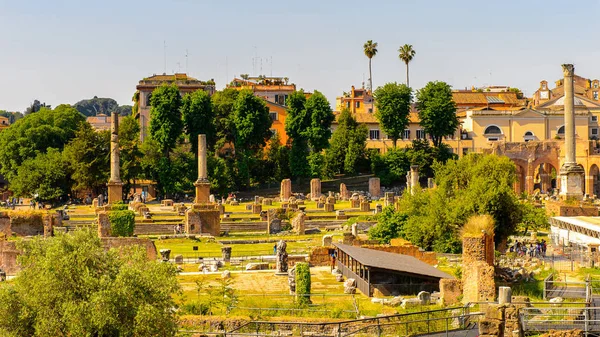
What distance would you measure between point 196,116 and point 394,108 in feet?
54.6

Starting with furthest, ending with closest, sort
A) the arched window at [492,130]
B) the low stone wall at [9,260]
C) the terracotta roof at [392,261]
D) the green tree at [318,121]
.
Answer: the arched window at [492,130] → the green tree at [318,121] → the low stone wall at [9,260] → the terracotta roof at [392,261]

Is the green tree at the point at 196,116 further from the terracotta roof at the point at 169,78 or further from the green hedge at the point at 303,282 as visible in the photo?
the green hedge at the point at 303,282

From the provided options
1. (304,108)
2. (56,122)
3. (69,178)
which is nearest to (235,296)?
(69,178)

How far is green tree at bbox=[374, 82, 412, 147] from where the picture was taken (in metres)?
90.6

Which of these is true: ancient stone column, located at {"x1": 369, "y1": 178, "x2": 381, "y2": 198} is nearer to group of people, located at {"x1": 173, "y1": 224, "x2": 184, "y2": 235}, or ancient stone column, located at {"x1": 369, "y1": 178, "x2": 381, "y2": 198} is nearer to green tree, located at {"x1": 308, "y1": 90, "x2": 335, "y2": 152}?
green tree, located at {"x1": 308, "y1": 90, "x2": 335, "y2": 152}

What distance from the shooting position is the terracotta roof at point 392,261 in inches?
1336

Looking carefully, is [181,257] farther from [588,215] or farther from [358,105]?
[358,105]

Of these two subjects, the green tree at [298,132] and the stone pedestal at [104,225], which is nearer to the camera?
the stone pedestal at [104,225]

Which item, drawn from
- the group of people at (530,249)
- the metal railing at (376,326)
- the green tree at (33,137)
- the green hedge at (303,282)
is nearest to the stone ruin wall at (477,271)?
the metal railing at (376,326)

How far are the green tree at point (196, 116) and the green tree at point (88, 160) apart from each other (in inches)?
313

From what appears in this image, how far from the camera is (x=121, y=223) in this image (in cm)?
5362

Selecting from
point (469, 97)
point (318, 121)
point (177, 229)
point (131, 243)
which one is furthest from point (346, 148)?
point (131, 243)

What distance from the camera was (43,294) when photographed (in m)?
26.6

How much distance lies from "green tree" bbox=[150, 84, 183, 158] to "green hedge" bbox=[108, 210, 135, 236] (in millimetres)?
31127
